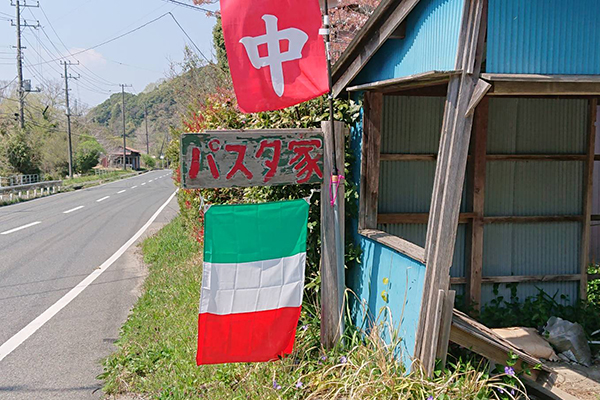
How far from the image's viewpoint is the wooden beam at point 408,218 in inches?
222

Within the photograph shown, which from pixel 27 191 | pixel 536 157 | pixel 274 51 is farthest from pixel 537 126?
pixel 27 191

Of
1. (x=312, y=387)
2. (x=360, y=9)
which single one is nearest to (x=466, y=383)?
(x=312, y=387)

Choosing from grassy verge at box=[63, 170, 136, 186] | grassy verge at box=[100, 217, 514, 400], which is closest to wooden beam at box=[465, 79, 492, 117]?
grassy verge at box=[100, 217, 514, 400]

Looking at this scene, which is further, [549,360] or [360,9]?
[360,9]

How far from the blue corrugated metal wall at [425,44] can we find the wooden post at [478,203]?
59.5 inches

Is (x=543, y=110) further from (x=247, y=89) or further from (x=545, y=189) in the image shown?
(x=247, y=89)

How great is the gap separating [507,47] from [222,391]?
3450 mm

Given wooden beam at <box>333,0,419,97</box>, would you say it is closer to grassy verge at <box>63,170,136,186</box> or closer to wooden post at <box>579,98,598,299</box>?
wooden post at <box>579,98,598,299</box>

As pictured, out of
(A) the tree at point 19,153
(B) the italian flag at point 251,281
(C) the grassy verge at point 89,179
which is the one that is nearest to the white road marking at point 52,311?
(B) the italian flag at point 251,281

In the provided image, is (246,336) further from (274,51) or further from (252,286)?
(274,51)

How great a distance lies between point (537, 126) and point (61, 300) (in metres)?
7.21

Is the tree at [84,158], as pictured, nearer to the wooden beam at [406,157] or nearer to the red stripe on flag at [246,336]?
the wooden beam at [406,157]

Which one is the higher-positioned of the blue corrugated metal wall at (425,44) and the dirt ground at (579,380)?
the blue corrugated metal wall at (425,44)

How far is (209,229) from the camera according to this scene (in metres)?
4.32
